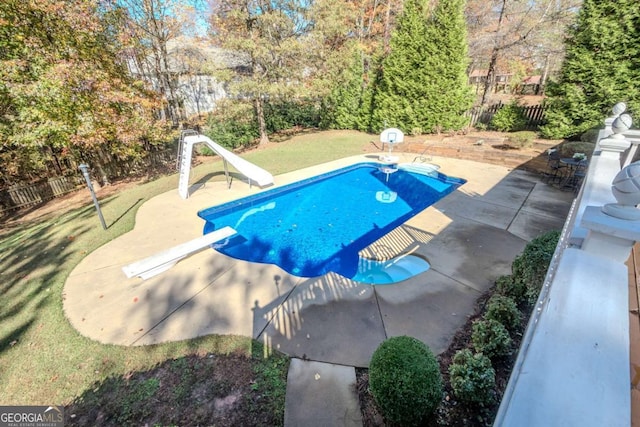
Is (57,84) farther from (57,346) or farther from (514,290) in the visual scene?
(514,290)

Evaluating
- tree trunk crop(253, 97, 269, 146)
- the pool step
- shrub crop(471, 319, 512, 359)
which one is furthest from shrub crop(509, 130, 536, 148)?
tree trunk crop(253, 97, 269, 146)

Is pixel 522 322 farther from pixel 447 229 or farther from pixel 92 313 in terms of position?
pixel 92 313

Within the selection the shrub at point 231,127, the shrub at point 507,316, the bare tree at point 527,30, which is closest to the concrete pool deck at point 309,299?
the shrub at point 507,316

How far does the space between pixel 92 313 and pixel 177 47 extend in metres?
16.9

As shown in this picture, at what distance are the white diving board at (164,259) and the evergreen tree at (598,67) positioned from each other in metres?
13.7

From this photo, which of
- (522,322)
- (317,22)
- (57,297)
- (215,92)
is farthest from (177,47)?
(522,322)

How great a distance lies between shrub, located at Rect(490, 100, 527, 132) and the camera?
1295 cm

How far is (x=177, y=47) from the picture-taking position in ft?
51.1

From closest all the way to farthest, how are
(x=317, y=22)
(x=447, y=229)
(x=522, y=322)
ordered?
1. (x=522, y=322)
2. (x=447, y=229)
3. (x=317, y=22)

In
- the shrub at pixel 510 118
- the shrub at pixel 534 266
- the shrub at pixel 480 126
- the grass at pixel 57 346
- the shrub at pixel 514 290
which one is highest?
the shrub at pixel 510 118

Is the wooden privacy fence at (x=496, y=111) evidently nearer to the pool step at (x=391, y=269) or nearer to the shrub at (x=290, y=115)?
the shrub at (x=290, y=115)

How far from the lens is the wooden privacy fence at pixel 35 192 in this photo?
9.20 metres

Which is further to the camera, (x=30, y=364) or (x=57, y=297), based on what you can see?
(x=57, y=297)

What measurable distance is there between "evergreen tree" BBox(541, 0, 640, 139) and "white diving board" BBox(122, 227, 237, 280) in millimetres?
13730
